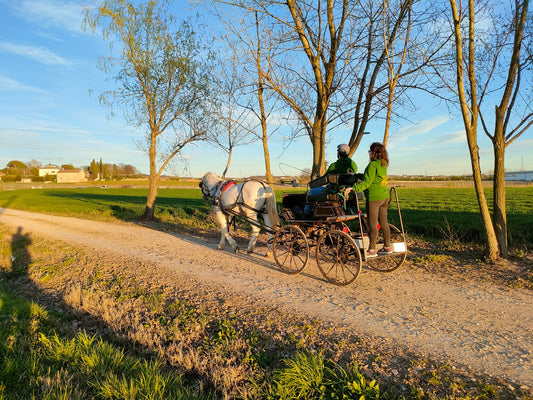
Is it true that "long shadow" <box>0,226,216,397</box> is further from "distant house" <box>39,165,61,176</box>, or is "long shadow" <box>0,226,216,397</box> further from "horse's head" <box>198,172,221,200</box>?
"distant house" <box>39,165,61,176</box>

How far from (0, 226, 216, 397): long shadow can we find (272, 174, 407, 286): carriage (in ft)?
9.90

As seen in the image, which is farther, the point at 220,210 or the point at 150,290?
the point at 220,210

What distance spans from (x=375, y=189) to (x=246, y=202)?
11.2 ft

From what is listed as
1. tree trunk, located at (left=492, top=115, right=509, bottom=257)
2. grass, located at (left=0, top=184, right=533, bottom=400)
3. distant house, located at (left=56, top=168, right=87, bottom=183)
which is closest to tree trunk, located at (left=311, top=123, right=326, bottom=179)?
tree trunk, located at (left=492, top=115, right=509, bottom=257)

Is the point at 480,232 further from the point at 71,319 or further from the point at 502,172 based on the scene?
the point at 71,319

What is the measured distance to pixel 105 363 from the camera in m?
3.28

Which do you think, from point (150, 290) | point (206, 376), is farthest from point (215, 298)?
point (206, 376)

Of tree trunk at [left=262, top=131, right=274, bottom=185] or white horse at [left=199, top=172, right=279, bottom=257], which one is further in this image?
tree trunk at [left=262, top=131, right=274, bottom=185]

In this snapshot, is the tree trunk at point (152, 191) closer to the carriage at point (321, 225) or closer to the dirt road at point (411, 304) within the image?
the dirt road at point (411, 304)

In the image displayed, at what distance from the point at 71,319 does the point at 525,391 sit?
5.54 meters

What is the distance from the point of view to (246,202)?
7977mm

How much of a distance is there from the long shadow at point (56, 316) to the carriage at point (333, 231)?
3017 mm

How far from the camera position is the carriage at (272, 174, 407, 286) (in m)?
5.56

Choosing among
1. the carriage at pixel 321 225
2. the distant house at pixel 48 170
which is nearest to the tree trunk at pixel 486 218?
the carriage at pixel 321 225
